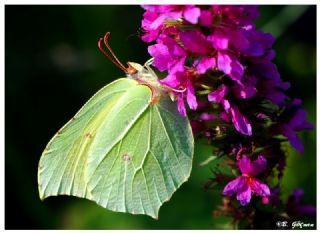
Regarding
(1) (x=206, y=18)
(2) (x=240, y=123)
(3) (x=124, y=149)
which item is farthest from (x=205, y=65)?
(3) (x=124, y=149)

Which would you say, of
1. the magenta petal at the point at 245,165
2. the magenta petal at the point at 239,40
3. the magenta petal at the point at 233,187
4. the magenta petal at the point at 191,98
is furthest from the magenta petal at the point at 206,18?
the magenta petal at the point at 233,187

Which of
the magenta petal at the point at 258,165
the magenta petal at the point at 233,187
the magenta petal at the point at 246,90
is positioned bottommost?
the magenta petal at the point at 233,187

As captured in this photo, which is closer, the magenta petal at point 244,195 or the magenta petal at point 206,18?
the magenta petal at point 206,18

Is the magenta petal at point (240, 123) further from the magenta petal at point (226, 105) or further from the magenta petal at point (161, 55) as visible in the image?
the magenta petal at point (161, 55)

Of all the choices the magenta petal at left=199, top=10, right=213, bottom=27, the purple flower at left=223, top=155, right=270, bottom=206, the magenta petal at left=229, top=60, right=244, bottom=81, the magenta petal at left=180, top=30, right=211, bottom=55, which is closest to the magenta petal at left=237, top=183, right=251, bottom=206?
the purple flower at left=223, top=155, right=270, bottom=206

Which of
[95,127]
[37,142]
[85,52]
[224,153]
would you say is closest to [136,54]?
[85,52]

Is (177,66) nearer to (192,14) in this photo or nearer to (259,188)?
(192,14)

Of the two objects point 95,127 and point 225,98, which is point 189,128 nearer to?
point 225,98
